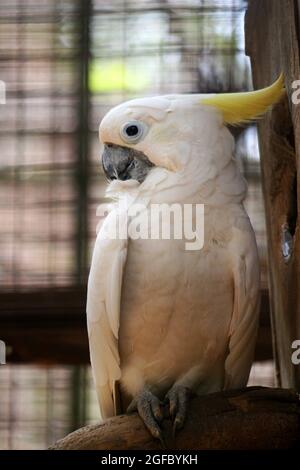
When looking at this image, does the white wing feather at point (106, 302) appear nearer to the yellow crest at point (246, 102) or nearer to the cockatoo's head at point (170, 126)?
the cockatoo's head at point (170, 126)

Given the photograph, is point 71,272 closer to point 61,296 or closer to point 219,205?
point 61,296

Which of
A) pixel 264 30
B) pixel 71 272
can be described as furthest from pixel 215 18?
pixel 71 272

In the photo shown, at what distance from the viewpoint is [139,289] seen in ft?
5.34

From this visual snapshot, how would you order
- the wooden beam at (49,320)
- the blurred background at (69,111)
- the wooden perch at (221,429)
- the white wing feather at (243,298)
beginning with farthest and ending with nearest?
the blurred background at (69,111), the wooden beam at (49,320), the white wing feather at (243,298), the wooden perch at (221,429)

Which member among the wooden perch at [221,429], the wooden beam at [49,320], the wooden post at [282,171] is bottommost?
the wooden perch at [221,429]

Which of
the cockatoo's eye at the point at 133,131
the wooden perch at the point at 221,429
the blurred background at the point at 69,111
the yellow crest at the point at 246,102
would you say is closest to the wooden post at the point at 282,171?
the yellow crest at the point at 246,102

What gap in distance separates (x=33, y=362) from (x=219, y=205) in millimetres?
1157

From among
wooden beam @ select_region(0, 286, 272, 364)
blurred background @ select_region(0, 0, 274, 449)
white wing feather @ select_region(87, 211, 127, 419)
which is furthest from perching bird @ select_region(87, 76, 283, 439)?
blurred background @ select_region(0, 0, 274, 449)

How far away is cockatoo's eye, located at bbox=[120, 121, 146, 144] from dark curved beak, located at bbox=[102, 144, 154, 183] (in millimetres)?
27

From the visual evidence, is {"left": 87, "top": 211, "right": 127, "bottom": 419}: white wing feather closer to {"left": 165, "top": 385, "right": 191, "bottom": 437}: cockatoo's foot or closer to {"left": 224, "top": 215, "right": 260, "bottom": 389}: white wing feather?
{"left": 165, "top": 385, "right": 191, "bottom": 437}: cockatoo's foot

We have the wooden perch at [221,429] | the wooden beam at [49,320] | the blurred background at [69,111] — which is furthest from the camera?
the blurred background at [69,111]

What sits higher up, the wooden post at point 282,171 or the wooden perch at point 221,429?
the wooden post at point 282,171

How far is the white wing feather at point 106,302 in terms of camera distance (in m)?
1.60

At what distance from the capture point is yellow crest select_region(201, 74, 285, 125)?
1719mm
